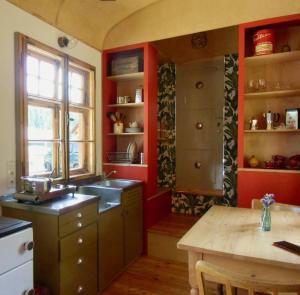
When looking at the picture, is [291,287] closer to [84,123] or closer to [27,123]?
[27,123]

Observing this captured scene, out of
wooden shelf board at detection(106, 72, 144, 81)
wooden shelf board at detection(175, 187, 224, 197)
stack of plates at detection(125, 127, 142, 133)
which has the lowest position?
wooden shelf board at detection(175, 187, 224, 197)

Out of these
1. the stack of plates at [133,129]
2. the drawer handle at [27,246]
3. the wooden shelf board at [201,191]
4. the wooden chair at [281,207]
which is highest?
the stack of plates at [133,129]

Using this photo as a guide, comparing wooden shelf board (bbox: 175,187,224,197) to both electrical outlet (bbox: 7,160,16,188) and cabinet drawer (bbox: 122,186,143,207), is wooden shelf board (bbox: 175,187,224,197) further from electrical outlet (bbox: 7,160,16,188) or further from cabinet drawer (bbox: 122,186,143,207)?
electrical outlet (bbox: 7,160,16,188)

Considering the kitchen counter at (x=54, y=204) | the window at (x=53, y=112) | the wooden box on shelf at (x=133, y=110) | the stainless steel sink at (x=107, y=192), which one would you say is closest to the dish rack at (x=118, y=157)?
the wooden box on shelf at (x=133, y=110)

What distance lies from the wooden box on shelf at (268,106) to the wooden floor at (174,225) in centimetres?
80

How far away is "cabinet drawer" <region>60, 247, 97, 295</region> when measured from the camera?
6.23 feet

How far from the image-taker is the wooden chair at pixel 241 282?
0.95m

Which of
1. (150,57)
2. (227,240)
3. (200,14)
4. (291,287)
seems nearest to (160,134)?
(150,57)

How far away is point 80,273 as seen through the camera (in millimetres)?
2061

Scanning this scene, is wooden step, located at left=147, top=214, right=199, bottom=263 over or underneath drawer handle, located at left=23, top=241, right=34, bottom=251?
underneath

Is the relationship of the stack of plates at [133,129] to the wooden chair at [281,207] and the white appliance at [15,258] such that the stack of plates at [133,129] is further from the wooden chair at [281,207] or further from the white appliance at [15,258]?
the white appliance at [15,258]

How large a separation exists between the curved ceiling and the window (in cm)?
28

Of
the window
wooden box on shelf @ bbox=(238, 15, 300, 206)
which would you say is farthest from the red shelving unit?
wooden box on shelf @ bbox=(238, 15, 300, 206)

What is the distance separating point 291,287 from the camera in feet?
3.11
